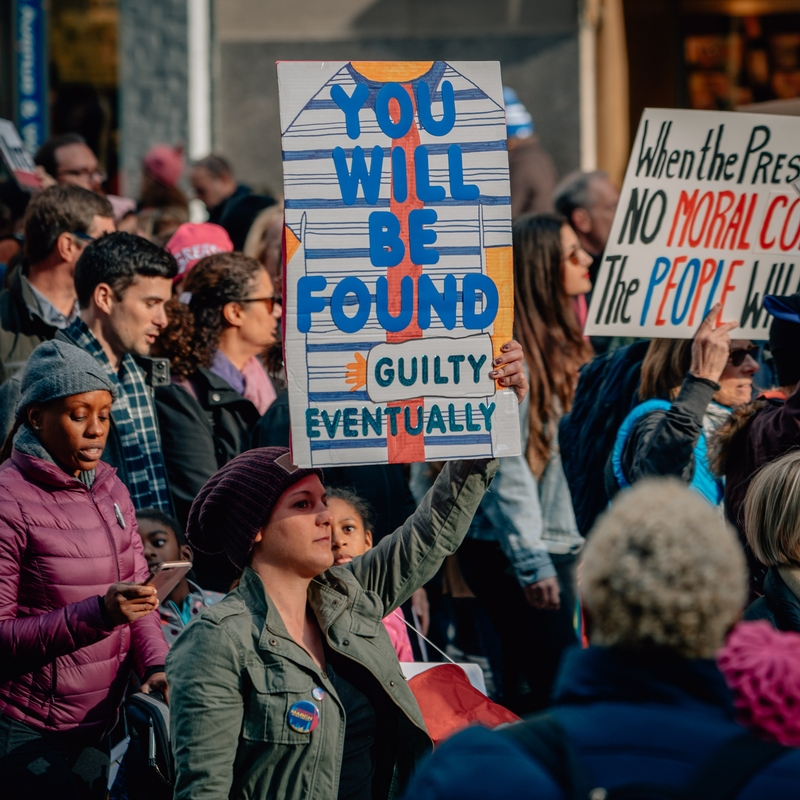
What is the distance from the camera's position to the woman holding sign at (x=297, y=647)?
300 cm

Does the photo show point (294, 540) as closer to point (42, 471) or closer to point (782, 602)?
point (42, 471)

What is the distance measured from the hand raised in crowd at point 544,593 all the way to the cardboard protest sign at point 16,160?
4024 mm

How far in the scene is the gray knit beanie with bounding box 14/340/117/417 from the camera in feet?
12.9

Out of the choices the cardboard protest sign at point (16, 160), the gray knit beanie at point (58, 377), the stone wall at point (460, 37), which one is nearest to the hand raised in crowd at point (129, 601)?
the gray knit beanie at point (58, 377)

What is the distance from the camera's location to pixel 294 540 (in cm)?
329

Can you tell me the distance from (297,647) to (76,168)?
551cm

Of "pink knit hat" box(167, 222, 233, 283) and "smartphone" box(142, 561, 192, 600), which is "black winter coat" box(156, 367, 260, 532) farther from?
"pink knit hat" box(167, 222, 233, 283)

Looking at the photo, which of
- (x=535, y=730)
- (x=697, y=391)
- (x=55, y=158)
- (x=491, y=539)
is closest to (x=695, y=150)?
(x=697, y=391)

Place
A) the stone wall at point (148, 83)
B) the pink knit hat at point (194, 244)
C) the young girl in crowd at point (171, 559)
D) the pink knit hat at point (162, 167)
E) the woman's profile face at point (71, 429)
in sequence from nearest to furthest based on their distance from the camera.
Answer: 1. the woman's profile face at point (71, 429)
2. the young girl in crowd at point (171, 559)
3. the pink knit hat at point (194, 244)
4. the pink knit hat at point (162, 167)
5. the stone wall at point (148, 83)

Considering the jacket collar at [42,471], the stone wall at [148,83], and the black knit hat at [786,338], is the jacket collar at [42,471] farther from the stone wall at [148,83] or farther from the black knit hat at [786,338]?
the stone wall at [148,83]

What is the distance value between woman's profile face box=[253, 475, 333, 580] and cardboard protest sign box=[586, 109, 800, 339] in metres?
1.90

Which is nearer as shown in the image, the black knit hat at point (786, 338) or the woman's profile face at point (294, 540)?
the woman's profile face at point (294, 540)

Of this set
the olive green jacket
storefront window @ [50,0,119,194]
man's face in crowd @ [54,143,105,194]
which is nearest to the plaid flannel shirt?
the olive green jacket

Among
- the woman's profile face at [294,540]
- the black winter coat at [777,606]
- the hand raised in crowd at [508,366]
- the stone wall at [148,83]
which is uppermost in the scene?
the stone wall at [148,83]
